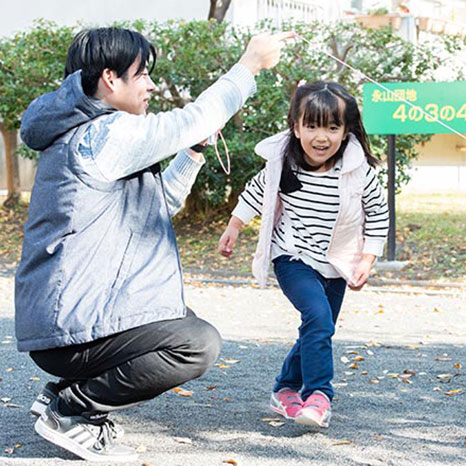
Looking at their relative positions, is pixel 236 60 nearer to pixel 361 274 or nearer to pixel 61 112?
pixel 361 274

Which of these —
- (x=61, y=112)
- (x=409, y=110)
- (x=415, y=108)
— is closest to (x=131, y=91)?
(x=61, y=112)

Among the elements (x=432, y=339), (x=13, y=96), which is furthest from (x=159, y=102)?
(x=432, y=339)

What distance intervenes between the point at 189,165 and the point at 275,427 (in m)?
1.18

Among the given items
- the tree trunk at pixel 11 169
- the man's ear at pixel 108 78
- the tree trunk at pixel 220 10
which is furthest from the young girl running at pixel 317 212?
the tree trunk at pixel 11 169

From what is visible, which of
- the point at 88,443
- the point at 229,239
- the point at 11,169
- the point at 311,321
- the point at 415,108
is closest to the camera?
the point at 88,443

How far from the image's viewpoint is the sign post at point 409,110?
9.45 m

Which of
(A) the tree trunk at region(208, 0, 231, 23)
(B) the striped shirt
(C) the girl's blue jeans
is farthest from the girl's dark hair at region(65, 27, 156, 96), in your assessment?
(A) the tree trunk at region(208, 0, 231, 23)

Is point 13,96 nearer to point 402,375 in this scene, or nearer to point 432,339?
point 432,339

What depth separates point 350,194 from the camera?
4.01 meters

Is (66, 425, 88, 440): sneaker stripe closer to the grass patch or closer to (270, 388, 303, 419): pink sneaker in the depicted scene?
(270, 388, 303, 419): pink sneaker

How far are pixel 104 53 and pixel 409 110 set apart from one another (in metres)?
6.81

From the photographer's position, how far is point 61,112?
3.19m

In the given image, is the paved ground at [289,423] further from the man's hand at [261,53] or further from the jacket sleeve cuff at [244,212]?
the man's hand at [261,53]

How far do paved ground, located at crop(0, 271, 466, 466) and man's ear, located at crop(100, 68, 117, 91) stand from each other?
1.36m
